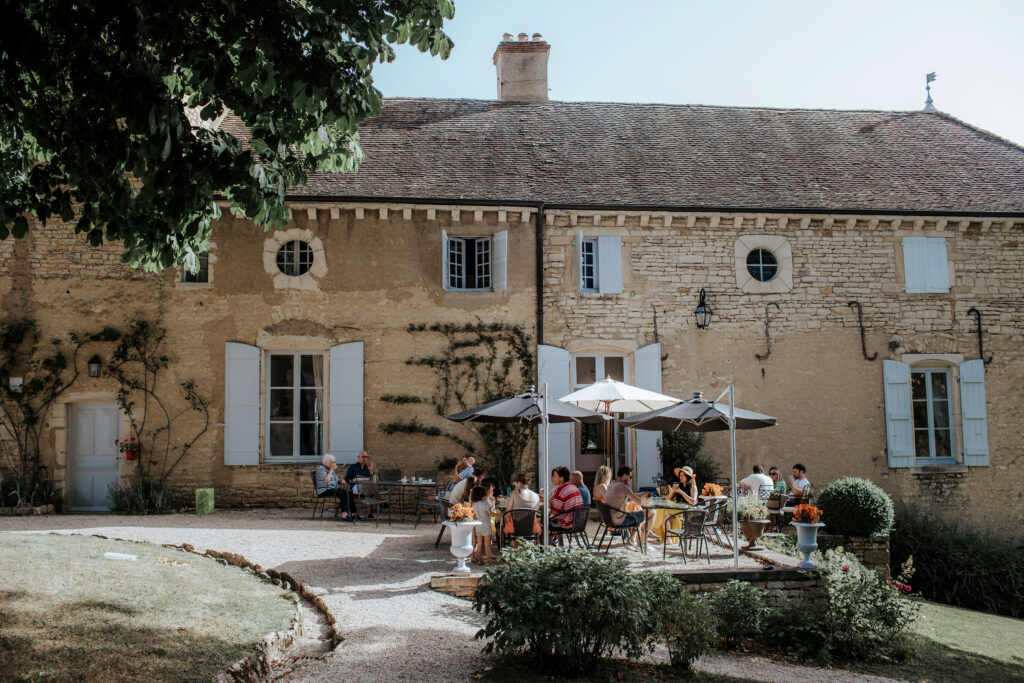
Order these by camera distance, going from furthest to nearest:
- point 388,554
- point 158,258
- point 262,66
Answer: point 388,554 < point 158,258 < point 262,66

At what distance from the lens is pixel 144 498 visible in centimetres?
1176

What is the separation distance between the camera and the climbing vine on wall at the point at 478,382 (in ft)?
40.7

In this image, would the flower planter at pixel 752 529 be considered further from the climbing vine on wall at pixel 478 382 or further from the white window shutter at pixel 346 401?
the white window shutter at pixel 346 401

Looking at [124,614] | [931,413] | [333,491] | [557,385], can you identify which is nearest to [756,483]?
[557,385]

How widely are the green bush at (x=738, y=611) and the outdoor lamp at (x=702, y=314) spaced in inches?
254

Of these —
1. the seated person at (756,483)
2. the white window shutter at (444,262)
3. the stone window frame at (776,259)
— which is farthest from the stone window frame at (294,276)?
the seated person at (756,483)

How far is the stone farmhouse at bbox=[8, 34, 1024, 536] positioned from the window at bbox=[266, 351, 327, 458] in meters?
0.03

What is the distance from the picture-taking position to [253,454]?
1209 centimetres

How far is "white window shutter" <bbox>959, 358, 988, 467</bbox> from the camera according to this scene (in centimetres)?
1311

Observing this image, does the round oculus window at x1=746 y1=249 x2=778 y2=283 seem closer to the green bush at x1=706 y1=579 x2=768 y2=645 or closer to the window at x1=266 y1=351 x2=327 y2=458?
the window at x1=266 y1=351 x2=327 y2=458

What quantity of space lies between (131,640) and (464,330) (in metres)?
7.77

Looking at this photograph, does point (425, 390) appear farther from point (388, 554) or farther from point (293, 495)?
A: point (388, 554)

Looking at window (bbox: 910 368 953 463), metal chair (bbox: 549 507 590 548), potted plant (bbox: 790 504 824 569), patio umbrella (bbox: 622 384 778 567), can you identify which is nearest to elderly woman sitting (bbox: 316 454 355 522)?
metal chair (bbox: 549 507 590 548)

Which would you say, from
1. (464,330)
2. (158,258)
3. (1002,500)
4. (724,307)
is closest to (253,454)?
(464,330)
